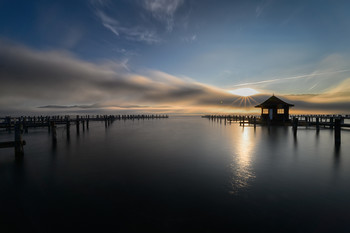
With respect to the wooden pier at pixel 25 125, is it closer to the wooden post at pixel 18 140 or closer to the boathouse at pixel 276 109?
the wooden post at pixel 18 140

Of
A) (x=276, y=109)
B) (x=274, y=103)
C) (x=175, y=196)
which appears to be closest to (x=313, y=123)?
(x=276, y=109)

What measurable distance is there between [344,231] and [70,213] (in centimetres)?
811

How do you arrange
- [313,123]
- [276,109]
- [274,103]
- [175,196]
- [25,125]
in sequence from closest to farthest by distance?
[175,196] → [25,125] → [274,103] → [313,123] → [276,109]

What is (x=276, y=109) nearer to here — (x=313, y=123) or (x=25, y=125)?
(x=313, y=123)

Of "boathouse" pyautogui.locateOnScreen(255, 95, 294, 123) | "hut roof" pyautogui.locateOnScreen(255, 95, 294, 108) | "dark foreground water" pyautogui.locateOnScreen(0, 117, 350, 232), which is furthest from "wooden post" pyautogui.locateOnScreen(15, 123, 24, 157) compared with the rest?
"hut roof" pyautogui.locateOnScreen(255, 95, 294, 108)

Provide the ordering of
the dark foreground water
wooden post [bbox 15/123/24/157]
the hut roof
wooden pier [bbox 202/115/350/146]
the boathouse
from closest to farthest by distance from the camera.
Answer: the dark foreground water
wooden post [bbox 15/123/24/157]
wooden pier [bbox 202/115/350/146]
the hut roof
the boathouse

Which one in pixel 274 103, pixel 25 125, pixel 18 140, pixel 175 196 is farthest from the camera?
pixel 274 103

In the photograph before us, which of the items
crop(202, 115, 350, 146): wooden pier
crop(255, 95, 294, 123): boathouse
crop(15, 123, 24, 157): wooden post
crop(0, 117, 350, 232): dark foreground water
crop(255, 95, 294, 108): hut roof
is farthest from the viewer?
crop(255, 95, 294, 123): boathouse

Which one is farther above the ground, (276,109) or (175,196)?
(276,109)

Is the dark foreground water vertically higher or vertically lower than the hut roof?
lower

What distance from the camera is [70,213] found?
4984mm

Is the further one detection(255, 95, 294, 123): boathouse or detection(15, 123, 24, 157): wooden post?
detection(255, 95, 294, 123): boathouse

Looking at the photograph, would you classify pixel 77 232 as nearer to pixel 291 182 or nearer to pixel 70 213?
pixel 70 213

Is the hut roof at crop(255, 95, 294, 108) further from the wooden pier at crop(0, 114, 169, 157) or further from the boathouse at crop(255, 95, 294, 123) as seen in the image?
the wooden pier at crop(0, 114, 169, 157)
